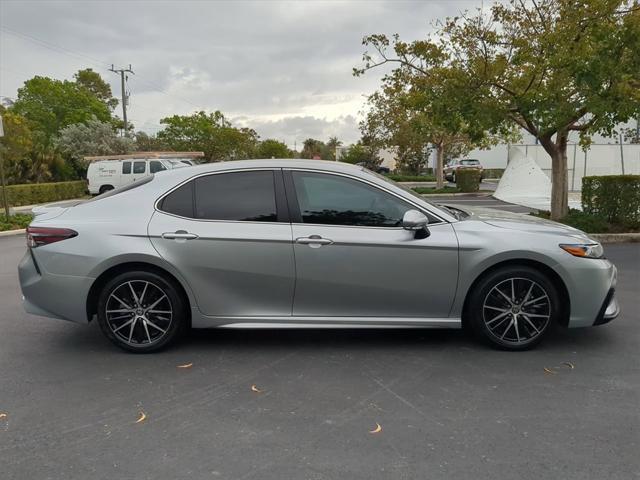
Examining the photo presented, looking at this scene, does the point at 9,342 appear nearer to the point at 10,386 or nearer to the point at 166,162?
the point at 10,386

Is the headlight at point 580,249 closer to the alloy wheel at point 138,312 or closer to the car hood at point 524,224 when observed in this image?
the car hood at point 524,224

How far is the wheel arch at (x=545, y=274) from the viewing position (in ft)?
14.4

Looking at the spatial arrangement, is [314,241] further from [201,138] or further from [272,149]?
[272,149]

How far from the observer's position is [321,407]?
11.5 feet

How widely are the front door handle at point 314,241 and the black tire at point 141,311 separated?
3.70 feet

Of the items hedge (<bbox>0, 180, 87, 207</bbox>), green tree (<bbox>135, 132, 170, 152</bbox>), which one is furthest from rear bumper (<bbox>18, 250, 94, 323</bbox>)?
green tree (<bbox>135, 132, 170, 152</bbox>)

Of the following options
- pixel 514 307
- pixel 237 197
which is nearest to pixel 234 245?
pixel 237 197

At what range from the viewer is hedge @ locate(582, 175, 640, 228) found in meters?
10.3

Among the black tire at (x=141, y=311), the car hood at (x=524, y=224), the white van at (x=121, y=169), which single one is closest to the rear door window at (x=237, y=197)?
the black tire at (x=141, y=311)

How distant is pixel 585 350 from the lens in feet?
14.9

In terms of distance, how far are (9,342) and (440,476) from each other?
405 cm

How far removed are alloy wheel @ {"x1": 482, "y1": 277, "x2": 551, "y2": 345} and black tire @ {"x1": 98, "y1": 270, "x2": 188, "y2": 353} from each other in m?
2.55

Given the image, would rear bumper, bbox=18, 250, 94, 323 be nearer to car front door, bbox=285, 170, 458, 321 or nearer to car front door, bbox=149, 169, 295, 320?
car front door, bbox=149, 169, 295, 320

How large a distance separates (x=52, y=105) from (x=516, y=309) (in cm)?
5983
